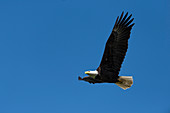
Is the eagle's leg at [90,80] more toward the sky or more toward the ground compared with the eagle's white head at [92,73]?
more toward the ground

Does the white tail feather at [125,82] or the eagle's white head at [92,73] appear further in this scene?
the white tail feather at [125,82]

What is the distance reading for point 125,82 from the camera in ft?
44.8

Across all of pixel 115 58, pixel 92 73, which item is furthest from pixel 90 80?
pixel 115 58

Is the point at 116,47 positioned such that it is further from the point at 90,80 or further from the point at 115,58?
the point at 90,80

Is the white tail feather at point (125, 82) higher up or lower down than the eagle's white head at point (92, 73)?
lower down

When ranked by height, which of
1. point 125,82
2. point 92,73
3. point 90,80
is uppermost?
point 92,73

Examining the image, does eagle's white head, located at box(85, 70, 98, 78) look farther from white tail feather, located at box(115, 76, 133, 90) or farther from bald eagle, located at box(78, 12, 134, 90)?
white tail feather, located at box(115, 76, 133, 90)

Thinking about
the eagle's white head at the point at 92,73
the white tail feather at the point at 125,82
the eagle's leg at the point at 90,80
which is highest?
the eagle's white head at the point at 92,73

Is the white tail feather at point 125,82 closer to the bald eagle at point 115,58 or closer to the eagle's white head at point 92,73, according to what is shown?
the bald eagle at point 115,58

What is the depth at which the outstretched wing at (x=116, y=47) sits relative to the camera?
502 inches

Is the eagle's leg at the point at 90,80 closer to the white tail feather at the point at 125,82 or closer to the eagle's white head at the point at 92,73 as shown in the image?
the eagle's white head at the point at 92,73

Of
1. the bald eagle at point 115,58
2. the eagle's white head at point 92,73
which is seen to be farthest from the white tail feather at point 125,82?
the eagle's white head at point 92,73

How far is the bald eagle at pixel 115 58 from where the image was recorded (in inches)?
502

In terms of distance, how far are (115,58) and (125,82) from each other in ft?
4.10
